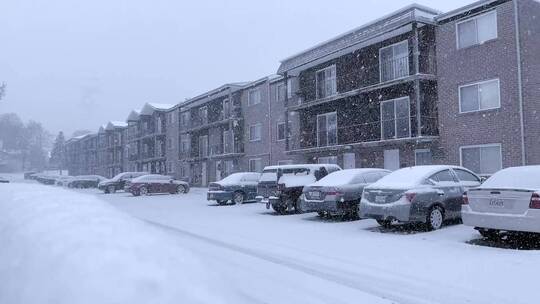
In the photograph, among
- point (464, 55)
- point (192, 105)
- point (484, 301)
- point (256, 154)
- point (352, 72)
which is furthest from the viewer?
point (192, 105)

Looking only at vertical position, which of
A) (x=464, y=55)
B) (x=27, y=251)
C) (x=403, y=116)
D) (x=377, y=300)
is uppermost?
(x=464, y=55)

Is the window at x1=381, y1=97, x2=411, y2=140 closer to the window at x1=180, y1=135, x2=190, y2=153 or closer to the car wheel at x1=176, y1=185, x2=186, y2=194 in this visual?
the car wheel at x1=176, y1=185, x2=186, y2=194

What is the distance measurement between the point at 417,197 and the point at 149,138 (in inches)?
1962

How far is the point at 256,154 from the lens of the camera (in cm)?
3528

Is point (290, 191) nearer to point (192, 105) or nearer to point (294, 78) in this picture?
point (294, 78)

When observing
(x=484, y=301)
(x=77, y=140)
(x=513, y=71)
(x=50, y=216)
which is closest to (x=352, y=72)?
(x=513, y=71)

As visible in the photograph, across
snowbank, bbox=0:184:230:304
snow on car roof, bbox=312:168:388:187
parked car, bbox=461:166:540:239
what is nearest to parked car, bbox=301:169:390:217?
snow on car roof, bbox=312:168:388:187

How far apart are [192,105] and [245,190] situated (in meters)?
26.1

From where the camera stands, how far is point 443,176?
456 inches

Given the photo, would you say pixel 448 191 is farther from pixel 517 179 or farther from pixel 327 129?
pixel 327 129

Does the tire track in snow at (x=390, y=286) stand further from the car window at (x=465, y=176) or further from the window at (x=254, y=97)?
the window at (x=254, y=97)

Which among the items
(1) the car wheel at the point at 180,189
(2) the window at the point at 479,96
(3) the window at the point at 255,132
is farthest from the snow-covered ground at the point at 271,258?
(3) the window at the point at 255,132

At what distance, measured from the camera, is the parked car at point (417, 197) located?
10.6m

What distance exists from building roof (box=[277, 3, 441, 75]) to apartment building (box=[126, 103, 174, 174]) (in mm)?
26794
